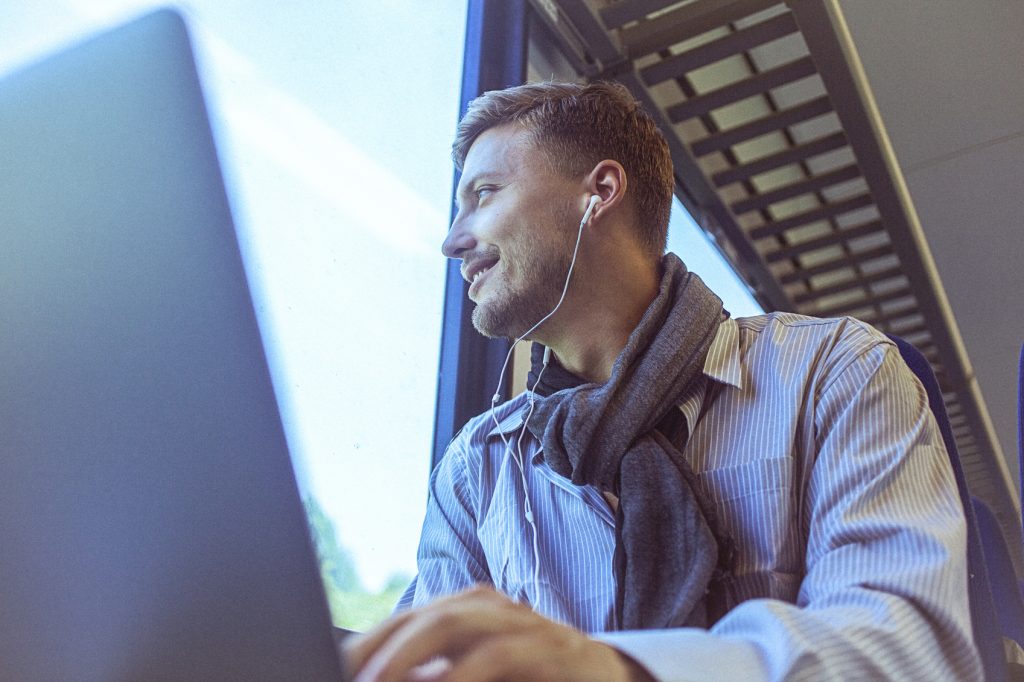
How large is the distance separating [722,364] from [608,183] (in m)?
0.42

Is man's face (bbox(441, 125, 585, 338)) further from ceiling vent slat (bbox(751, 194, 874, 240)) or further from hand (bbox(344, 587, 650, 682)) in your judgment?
ceiling vent slat (bbox(751, 194, 874, 240))

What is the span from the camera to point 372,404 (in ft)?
4.69

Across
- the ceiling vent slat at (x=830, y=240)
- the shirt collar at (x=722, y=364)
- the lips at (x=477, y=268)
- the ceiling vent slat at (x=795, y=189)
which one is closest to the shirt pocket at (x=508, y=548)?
the shirt collar at (x=722, y=364)

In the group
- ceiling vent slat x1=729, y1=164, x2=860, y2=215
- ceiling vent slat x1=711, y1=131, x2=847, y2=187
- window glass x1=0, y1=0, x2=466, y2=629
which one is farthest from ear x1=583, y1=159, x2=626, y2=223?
ceiling vent slat x1=729, y1=164, x2=860, y2=215

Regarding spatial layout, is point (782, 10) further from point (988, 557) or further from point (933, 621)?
point (933, 621)

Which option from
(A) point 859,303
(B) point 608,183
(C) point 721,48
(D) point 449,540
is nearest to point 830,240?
(A) point 859,303

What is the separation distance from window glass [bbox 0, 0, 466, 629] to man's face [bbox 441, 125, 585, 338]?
0.22 meters

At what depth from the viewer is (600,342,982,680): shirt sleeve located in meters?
0.51

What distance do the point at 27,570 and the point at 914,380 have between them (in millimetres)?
815

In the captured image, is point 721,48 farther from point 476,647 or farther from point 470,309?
point 476,647

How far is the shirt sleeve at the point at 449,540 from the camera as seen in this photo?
1066 millimetres

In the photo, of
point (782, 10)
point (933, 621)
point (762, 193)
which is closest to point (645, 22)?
point (782, 10)

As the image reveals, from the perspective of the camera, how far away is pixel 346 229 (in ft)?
4.63

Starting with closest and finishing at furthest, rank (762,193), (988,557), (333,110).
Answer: (988,557) < (333,110) < (762,193)
